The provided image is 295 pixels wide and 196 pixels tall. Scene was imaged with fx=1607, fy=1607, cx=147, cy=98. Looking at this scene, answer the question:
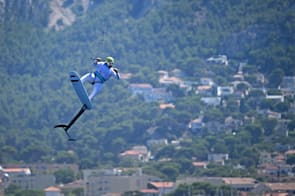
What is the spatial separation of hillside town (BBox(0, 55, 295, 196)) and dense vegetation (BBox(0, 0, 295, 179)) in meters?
0.92

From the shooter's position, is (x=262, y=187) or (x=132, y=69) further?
(x=132, y=69)

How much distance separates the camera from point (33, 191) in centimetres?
8725

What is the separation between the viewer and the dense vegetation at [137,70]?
10850cm

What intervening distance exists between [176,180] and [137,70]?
46260mm

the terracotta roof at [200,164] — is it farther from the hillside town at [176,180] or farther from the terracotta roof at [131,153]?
the terracotta roof at [131,153]

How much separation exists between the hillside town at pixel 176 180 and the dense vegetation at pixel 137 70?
3.01 ft

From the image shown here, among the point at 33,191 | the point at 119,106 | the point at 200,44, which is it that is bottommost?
the point at 33,191

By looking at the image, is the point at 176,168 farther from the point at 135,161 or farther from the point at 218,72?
the point at 218,72

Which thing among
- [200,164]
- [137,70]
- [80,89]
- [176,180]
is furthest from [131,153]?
[80,89]

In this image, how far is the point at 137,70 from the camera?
457 ft

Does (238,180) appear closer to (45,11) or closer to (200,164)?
(200,164)

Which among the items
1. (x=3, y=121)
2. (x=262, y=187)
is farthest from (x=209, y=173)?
(x=3, y=121)

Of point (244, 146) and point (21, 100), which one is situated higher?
point (21, 100)

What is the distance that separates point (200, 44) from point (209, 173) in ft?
158
